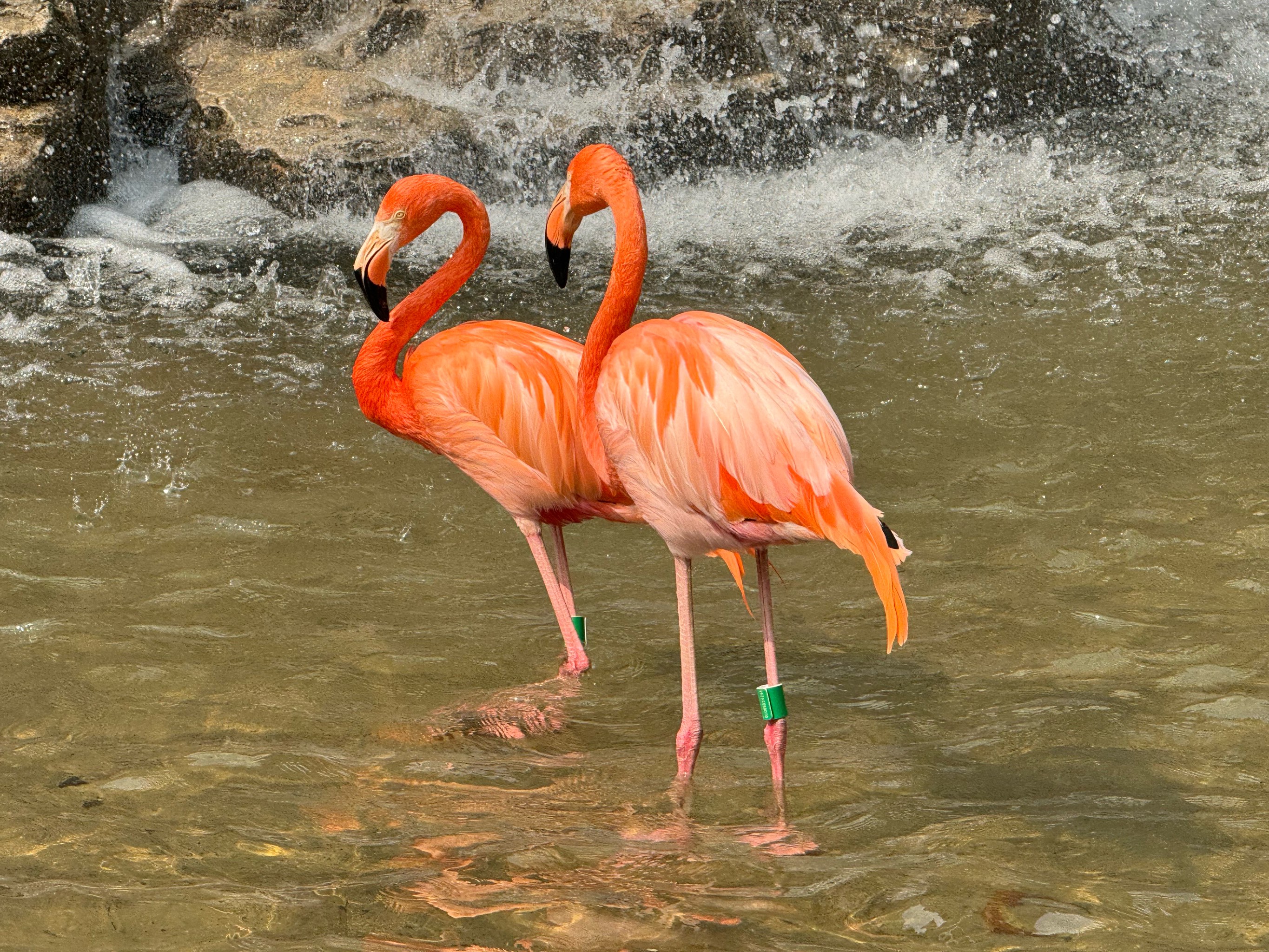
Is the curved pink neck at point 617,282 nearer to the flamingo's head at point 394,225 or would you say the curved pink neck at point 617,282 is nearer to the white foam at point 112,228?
the flamingo's head at point 394,225

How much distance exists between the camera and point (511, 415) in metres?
3.37

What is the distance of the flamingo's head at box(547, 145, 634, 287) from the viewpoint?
2.96m

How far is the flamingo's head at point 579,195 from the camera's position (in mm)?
2965

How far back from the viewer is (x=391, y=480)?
4.62 metres

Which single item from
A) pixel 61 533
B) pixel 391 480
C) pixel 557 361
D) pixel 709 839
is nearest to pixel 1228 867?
pixel 709 839

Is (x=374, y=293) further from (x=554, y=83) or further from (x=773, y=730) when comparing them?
(x=554, y=83)

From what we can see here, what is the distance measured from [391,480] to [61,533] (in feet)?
3.19

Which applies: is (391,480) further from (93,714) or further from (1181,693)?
(1181,693)

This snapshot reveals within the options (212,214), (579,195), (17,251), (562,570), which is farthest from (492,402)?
(212,214)

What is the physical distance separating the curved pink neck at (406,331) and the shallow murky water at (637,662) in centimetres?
57

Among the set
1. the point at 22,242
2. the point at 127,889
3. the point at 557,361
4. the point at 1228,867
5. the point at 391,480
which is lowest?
the point at 1228,867

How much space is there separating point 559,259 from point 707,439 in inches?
23.4

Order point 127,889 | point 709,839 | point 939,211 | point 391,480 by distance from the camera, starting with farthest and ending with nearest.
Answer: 1. point 939,211
2. point 391,480
3. point 709,839
4. point 127,889

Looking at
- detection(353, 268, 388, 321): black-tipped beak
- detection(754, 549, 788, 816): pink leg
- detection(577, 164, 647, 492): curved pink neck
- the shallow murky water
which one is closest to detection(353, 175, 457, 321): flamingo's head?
detection(353, 268, 388, 321): black-tipped beak
